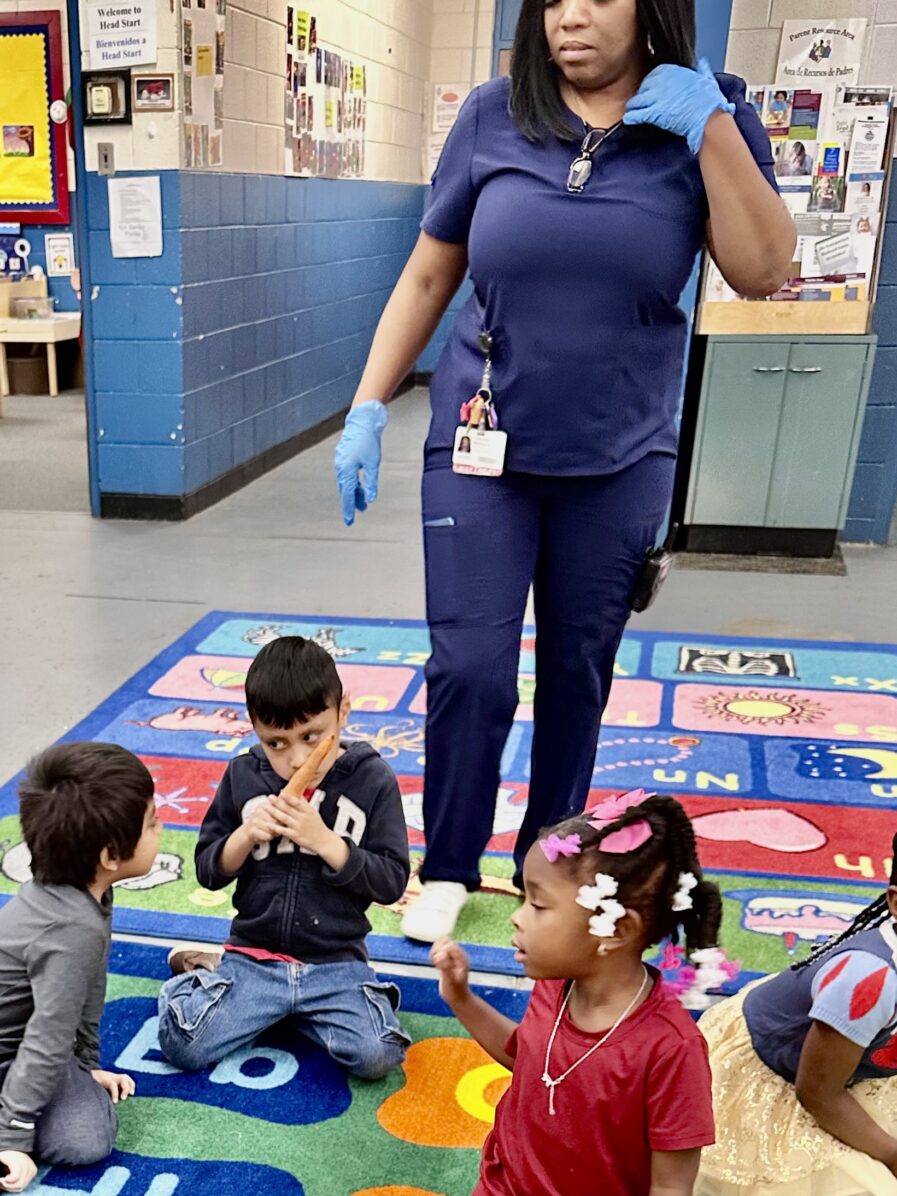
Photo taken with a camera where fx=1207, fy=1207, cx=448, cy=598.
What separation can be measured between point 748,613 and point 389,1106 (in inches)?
96.0

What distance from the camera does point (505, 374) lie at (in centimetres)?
176

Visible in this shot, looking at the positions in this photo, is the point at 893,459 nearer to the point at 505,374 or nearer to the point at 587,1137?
the point at 505,374

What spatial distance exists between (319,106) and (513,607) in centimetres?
479

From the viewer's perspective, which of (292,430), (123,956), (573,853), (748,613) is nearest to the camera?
(573,853)

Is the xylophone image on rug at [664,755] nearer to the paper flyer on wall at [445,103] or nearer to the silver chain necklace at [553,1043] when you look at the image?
the silver chain necklace at [553,1043]

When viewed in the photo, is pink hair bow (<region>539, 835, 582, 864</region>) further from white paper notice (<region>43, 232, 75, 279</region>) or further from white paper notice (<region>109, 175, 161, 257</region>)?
white paper notice (<region>43, 232, 75, 279</region>)

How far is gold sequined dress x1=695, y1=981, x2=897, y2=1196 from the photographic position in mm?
1300

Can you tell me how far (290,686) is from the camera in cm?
158

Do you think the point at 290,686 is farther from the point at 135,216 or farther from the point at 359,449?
the point at 135,216

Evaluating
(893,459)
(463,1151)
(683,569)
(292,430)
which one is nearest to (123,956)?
(463,1151)

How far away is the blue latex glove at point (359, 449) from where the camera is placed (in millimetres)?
2014

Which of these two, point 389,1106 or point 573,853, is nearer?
point 573,853

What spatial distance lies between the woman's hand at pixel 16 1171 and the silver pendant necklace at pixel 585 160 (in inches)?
55.6

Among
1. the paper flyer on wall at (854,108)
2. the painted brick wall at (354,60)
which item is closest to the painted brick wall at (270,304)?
the painted brick wall at (354,60)
